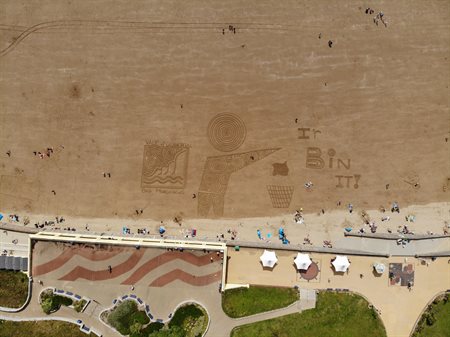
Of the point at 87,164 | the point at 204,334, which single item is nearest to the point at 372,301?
the point at 204,334

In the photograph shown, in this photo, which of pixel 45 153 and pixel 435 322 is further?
pixel 45 153

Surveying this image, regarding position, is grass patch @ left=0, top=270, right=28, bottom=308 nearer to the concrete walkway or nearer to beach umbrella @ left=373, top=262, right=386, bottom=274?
the concrete walkway

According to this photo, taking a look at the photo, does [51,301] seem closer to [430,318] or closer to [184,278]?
[184,278]

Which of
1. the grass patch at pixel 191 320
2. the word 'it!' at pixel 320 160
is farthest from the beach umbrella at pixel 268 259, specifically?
the word 'it!' at pixel 320 160

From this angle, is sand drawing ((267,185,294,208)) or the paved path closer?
the paved path

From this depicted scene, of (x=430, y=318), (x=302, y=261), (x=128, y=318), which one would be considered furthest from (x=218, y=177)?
(x=430, y=318)

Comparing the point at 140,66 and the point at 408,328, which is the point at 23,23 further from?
the point at 408,328

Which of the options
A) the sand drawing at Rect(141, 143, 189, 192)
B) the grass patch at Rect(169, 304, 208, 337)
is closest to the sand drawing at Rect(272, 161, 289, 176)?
the sand drawing at Rect(141, 143, 189, 192)
